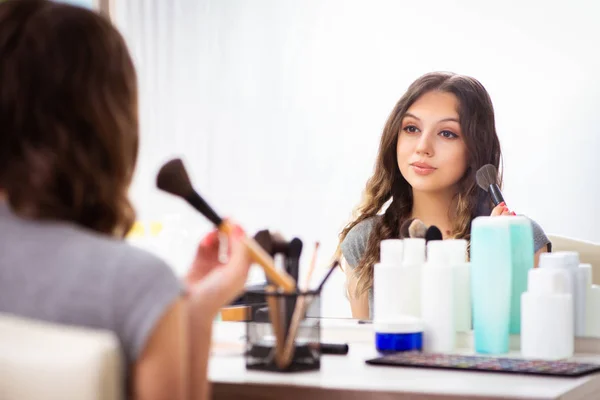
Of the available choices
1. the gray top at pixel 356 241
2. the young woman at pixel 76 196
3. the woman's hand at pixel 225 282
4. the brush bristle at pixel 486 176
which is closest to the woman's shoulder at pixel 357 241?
the gray top at pixel 356 241

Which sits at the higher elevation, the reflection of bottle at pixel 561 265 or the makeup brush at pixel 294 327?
the reflection of bottle at pixel 561 265

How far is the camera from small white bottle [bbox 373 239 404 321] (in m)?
1.33

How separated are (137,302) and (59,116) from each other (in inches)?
7.3

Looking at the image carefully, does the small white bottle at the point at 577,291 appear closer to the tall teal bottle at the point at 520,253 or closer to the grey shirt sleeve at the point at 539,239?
the tall teal bottle at the point at 520,253

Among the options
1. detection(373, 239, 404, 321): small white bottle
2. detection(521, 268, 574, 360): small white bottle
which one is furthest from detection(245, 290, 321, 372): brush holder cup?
detection(521, 268, 574, 360): small white bottle

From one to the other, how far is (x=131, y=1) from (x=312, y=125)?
66 centimetres

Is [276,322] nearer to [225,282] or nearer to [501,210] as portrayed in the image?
[225,282]

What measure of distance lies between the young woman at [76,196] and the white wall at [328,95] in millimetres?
1001

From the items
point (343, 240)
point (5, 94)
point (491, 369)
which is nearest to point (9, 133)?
point (5, 94)

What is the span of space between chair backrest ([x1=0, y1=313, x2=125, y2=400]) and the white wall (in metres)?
1.05

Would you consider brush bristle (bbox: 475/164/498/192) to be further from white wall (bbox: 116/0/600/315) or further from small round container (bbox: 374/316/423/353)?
small round container (bbox: 374/316/423/353)

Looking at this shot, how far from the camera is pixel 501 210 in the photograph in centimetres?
163

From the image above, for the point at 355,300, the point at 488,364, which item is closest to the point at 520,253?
the point at 488,364

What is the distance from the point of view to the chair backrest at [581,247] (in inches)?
60.6
